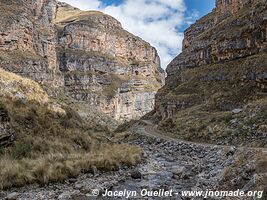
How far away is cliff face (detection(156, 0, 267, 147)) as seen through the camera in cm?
3957

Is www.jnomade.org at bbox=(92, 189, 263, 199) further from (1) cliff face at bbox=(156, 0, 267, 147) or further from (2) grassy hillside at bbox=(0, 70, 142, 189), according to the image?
(1) cliff face at bbox=(156, 0, 267, 147)

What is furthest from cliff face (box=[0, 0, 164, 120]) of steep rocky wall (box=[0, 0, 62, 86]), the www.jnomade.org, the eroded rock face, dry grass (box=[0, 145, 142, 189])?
the www.jnomade.org

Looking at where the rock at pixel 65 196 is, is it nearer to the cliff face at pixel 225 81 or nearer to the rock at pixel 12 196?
the rock at pixel 12 196

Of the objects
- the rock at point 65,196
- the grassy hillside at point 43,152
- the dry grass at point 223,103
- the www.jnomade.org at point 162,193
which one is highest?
the dry grass at point 223,103

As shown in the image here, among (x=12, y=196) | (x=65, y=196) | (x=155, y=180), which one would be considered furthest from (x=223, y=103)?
(x=12, y=196)

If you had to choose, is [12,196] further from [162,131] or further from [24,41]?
[24,41]

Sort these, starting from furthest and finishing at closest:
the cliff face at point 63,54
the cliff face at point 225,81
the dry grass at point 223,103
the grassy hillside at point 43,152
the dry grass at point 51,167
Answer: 1. the cliff face at point 63,54
2. the cliff face at point 225,81
3. the dry grass at point 223,103
4. the grassy hillside at point 43,152
5. the dry grass at point 51,167

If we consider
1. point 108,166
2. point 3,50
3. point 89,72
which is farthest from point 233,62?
point 89,72

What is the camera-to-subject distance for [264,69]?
4703cm

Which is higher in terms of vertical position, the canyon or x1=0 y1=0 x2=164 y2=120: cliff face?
x1=0 y1=0 x2=164 y2=120: cliff face

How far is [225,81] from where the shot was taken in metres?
59.2

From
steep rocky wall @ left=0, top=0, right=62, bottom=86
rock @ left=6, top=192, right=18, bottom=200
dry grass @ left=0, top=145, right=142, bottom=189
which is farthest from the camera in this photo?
steep rocky wall @ left=0, top=0, right=62, bottom=86

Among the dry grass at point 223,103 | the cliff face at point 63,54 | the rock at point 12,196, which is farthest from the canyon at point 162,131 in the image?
the cliff face at point 63,54

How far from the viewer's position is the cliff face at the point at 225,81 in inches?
1558
